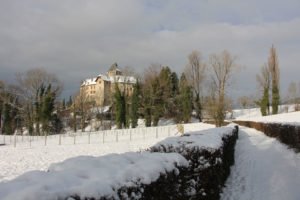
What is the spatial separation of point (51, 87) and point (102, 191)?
41755 millimetres

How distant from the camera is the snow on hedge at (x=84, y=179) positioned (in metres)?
1.52

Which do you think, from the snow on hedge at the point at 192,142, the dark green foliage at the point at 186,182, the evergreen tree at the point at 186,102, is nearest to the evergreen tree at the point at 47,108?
the evergreen tree at the point at 186,102

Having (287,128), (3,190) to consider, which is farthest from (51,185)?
(287,128)

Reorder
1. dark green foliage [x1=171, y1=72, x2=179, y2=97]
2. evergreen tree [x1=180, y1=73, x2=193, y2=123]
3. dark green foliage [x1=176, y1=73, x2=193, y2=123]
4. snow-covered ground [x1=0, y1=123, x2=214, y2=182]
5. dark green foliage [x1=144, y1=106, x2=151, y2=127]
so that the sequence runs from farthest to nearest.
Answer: dark green foliage [x1=171, y1=72, x2=179, y2=97], dark green foliage [x1=176, y1=73, x2=193, y2=123], evergreen tree [x1=180, y1=73, x2=193, y2=123], dark green foliage [x1=144, y1=106, x2=151, y2=127], snow-covered ground [x1=0, y1=123, x2=214, y2=182]

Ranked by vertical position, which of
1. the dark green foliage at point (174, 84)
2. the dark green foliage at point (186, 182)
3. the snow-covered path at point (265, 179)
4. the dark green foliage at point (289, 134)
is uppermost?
the dark green foliage at point (174, 84)

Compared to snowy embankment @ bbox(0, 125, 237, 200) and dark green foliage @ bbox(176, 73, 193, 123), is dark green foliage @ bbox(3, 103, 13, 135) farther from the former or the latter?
snowy embankment @ bbox(0, 125, 237, 200)

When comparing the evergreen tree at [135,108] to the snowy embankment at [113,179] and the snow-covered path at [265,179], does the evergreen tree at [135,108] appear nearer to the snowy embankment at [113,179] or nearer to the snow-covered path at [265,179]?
the snow-covered path at [265,179]

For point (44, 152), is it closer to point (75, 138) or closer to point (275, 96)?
point (75, 138)

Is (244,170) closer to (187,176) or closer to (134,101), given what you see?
(187,176)

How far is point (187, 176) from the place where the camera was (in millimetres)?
3238

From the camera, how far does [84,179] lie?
1.94 m

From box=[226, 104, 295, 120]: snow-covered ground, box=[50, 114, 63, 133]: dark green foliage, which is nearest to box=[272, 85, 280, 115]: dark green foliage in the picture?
box=[226, 104, 295, 120]: snow-covered ground

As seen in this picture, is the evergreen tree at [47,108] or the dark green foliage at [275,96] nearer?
the evergreen tree at [47,108]

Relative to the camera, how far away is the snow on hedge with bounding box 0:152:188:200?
152 cm
